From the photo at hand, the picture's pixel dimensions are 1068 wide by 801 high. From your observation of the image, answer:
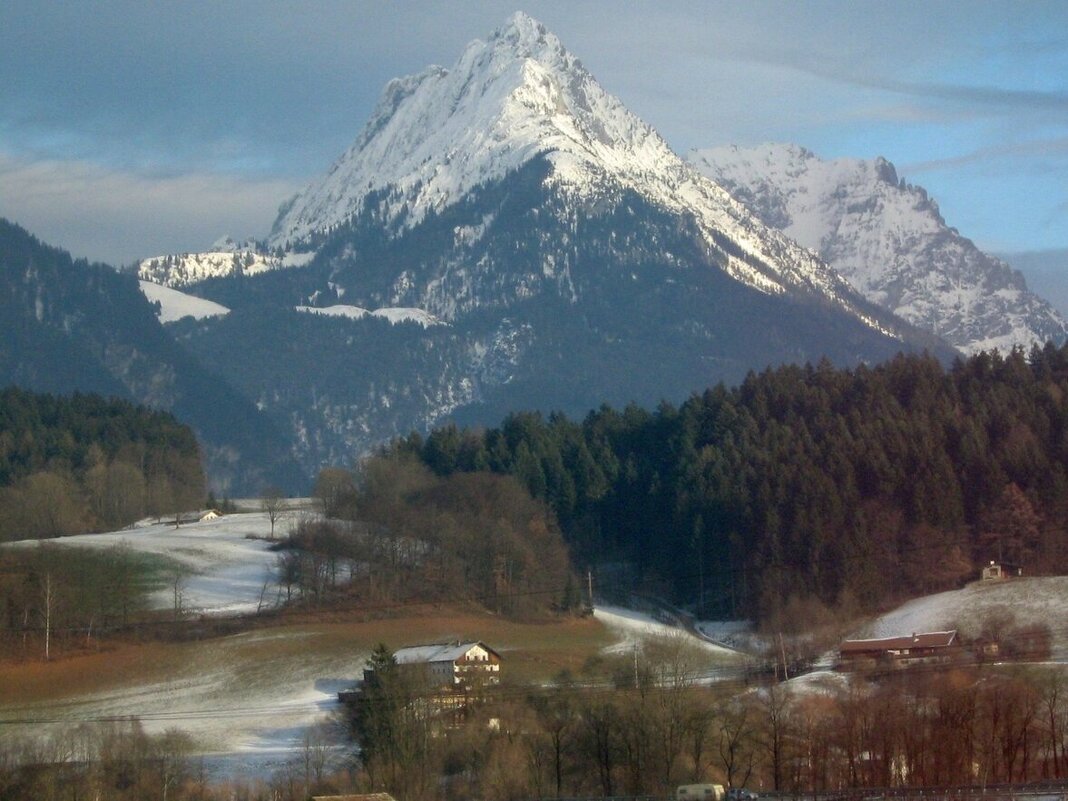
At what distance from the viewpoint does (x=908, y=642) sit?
97562 millimetres

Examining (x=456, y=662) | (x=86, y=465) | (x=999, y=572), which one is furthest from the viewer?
(x=86, y=465)

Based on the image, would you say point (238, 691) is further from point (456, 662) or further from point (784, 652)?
point (784, 652)

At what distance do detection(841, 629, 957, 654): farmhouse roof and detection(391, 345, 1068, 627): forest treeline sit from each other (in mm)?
10532

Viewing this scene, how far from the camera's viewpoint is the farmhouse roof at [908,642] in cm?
9631

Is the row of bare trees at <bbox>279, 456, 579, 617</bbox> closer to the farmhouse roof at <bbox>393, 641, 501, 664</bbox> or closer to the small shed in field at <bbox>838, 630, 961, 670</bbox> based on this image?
the farmhouse roof at <bbox>393, 641, 501, 664</bbox>

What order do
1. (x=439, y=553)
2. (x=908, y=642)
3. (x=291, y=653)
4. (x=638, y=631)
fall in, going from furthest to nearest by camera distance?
1. (x=439, y=553)
2. (x=638, y=631)
3. (x=291, y=653)
4. (x=908, y=642)

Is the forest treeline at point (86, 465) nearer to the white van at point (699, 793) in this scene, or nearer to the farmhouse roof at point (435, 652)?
the farmhouse roof at point (435, 652)

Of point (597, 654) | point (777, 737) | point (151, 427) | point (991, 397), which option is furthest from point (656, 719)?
point (151, 427)

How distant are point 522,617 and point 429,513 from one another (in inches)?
645

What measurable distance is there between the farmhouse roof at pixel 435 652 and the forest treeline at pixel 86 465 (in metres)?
45.4

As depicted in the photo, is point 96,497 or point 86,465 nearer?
point 96,497

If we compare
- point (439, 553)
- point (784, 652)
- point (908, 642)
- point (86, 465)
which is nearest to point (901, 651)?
point (908, 642)

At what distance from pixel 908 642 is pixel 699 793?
33.1 m

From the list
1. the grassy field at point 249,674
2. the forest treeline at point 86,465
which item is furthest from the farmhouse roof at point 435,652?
the forest treeline at point 86,465
